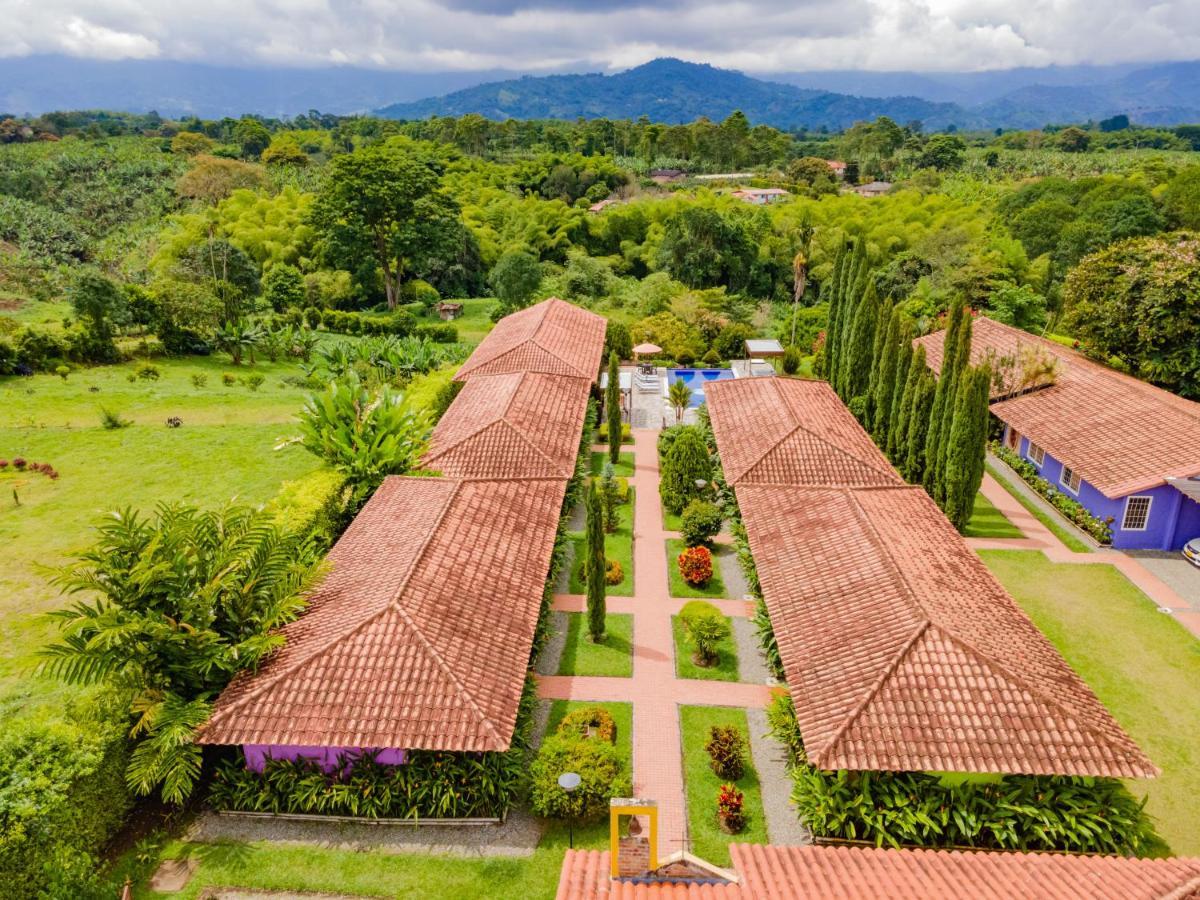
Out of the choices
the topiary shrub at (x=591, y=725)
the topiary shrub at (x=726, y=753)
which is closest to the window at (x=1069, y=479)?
A: the topiary shrub at (x=726, y=753)

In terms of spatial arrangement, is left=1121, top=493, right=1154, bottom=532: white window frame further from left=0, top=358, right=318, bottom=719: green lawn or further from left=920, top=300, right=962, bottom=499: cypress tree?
left=0, top=358, right=318, bottom=719: green lawn

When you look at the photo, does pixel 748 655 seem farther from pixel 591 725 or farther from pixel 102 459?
pixel 102 459

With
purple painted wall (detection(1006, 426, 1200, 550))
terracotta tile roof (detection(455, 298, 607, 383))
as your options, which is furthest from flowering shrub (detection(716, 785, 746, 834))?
terracotta tile roof (detection(455, 298, 607, 383))

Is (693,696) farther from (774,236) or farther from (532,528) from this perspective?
(774,236)

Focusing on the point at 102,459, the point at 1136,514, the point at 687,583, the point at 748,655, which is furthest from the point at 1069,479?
the point at 102,459

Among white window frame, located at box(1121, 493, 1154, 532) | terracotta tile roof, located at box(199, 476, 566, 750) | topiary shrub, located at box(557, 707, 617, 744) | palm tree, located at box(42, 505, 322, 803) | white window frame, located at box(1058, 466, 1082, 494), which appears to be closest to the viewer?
palm tree, located at box(42, 505, 322, 803)

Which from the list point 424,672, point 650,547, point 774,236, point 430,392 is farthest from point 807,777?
point 774,236

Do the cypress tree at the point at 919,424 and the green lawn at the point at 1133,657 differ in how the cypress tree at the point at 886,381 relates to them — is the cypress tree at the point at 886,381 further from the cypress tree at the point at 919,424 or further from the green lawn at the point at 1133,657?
the green lawn at the point at 1133,657
